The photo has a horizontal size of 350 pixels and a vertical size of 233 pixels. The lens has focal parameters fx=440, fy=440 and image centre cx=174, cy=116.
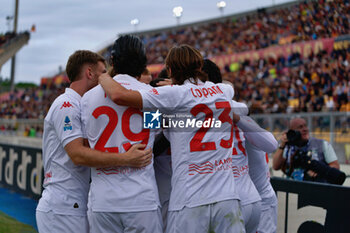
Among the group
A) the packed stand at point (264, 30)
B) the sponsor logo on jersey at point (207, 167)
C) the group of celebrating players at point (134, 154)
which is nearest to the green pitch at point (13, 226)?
the group of celebrating players at point (134, 154)

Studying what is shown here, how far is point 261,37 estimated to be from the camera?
76.9 ft

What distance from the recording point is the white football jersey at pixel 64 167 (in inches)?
98.0

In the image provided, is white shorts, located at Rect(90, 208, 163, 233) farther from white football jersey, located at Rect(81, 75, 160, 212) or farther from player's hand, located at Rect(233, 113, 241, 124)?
player's hand, located at Rect(233, 113, 241, 124)

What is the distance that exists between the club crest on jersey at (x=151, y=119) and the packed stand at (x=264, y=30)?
56.7ft

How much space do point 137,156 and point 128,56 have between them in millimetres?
556

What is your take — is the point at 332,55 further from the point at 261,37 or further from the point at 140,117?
the point at 140,117

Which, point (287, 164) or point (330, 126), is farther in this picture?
point (330, 126)

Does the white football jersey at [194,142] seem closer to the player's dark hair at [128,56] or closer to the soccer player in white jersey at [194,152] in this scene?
the soccer player in white jersey at [194,152]

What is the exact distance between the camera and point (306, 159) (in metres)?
4.50

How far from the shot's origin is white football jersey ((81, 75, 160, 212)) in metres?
→ 2.28

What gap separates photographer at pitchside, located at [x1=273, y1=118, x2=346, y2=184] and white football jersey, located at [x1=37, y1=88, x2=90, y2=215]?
230 cm

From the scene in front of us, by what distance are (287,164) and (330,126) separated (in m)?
4.47

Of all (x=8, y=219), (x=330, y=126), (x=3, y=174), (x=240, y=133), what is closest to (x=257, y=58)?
(x=330, y=126)

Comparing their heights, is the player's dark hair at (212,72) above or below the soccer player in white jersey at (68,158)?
above
